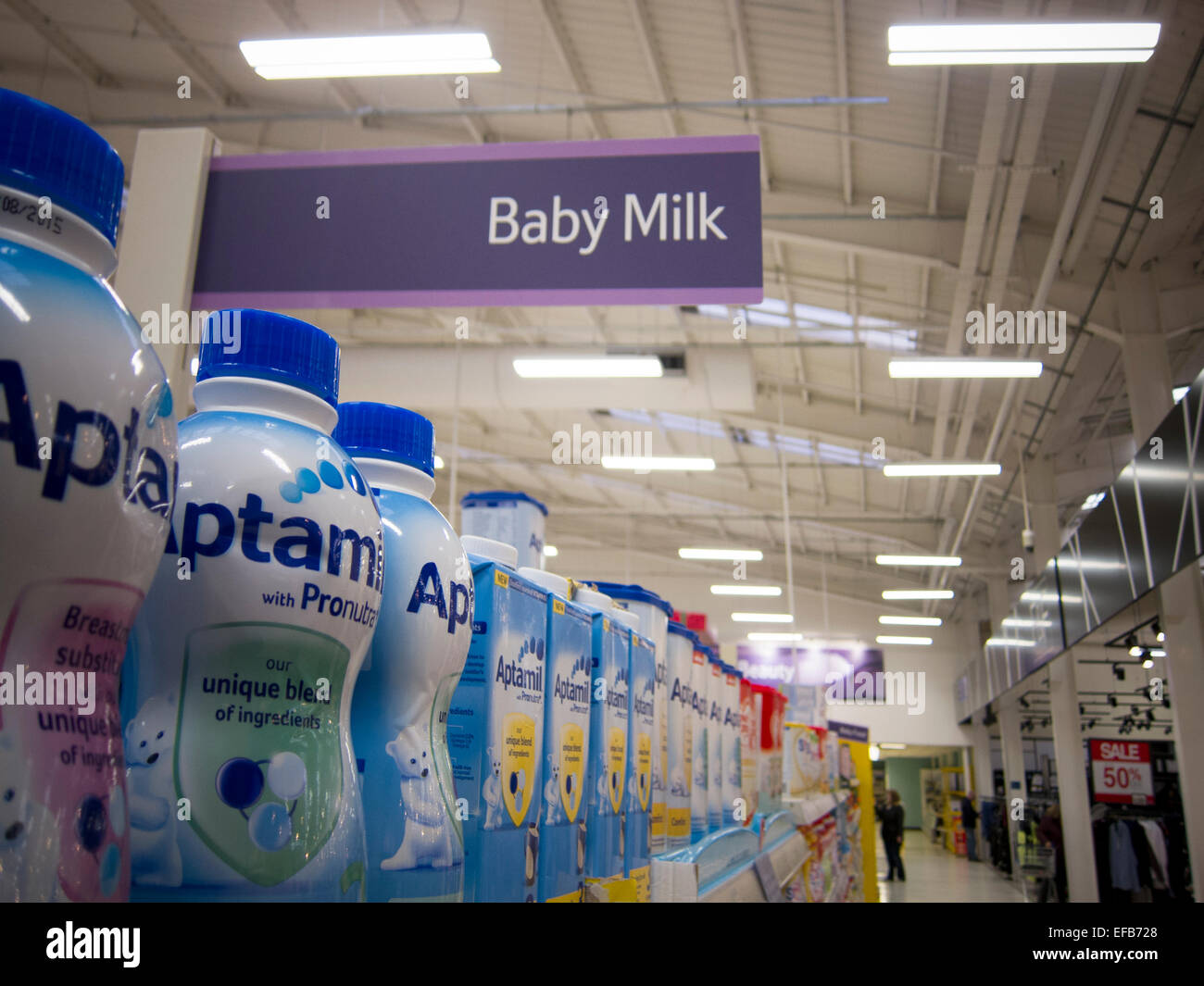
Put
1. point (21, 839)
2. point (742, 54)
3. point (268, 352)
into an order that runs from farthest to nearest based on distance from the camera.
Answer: point (742, 54)
point (268, 352)
point (21, 839)

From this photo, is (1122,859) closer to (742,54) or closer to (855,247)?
(855,247)

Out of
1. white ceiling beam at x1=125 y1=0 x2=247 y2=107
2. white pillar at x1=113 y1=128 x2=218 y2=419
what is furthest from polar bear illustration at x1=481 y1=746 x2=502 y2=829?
white ceiling beam at x1=125 y1=0 x2=247 y2=107

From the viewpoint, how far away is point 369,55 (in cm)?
482

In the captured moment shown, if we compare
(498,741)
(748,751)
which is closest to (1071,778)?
(748,751)

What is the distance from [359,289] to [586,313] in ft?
35.2

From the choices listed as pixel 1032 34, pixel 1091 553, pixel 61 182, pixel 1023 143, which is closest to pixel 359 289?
pixel 61 182

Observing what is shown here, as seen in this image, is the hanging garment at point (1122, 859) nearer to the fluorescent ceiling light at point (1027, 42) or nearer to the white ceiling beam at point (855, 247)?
the white ceiling beam at point (855, 247)

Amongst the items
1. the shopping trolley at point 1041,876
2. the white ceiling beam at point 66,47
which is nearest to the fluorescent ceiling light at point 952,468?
the shopping trolley at point 1041,876

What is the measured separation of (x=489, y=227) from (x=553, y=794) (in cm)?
154

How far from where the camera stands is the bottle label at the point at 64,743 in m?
0.51

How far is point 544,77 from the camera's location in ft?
28.6

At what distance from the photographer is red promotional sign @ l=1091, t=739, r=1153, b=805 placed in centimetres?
1235
